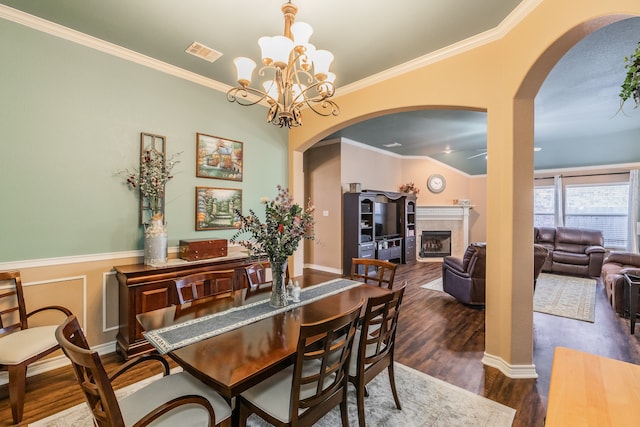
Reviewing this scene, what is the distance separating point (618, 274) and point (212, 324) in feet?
16.8

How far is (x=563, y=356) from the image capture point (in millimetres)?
1136

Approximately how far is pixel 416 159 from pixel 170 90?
6591 millimetres

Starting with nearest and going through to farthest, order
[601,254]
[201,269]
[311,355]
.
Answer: [311,355] < [201,269] < [601,254]

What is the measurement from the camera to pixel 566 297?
445 centimetres

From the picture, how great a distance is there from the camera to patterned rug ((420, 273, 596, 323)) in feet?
12.5

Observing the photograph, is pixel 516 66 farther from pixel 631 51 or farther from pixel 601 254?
pixel 601 254

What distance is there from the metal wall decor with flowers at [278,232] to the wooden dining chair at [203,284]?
53cm

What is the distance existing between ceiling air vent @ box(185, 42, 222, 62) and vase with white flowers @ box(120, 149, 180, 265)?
3.64 ft

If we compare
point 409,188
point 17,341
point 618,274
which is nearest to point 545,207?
point 409,188

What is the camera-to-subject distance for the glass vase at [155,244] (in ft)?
9.07

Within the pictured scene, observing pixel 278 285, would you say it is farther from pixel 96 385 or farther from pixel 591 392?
pixel 591 392

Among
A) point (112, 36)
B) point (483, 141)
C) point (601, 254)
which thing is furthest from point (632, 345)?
point (112, 36)

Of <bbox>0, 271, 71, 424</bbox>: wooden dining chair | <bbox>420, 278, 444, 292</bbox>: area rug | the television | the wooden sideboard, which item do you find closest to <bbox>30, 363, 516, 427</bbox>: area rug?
<bbox>0, 271, 71, 424</bbox>: wooden dining chair

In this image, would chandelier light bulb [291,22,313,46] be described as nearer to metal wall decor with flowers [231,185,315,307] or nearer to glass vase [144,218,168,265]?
metal wall decor with flowers [231,185,315,307]
